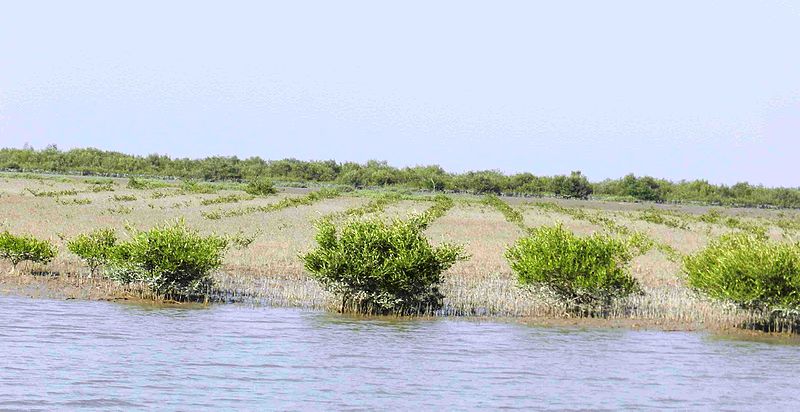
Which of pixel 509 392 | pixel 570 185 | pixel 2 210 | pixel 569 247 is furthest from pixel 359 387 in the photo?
pixel 570 185

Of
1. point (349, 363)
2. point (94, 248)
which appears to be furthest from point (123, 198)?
point (349, 363)

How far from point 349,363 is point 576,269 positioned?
390 inches

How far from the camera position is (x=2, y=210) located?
231 ft

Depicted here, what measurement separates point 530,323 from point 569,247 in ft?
9.12

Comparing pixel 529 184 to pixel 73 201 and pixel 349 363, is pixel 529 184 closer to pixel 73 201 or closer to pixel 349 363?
pixel 73 201

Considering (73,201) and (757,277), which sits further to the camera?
(73,201)

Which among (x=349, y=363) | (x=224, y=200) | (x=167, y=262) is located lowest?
(x=349, y=363)

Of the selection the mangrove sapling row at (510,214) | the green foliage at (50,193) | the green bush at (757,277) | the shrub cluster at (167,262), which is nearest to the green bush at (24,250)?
the shrub cluster at (167,262)

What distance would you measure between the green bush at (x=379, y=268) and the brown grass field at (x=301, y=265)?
3.17ft

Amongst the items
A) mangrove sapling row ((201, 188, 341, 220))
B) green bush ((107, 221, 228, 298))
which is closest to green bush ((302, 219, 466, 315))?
green bush ((107, 221, 228, 298))

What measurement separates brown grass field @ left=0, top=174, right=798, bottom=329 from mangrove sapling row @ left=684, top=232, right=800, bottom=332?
978mm

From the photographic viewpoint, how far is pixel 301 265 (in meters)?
43.4

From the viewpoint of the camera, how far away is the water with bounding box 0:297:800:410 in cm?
2044

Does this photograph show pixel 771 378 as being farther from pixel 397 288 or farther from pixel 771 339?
pixel 397 288
